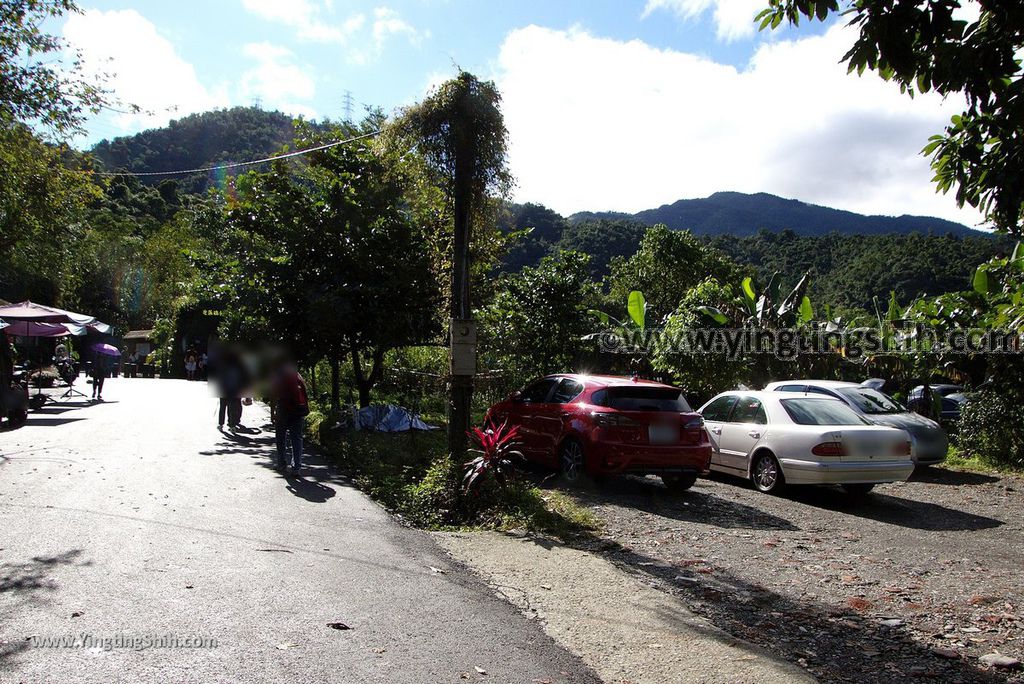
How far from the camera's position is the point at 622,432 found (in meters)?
9.29

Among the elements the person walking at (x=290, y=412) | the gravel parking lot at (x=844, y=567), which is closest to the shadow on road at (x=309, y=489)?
the person walking at (x=290, y=412)

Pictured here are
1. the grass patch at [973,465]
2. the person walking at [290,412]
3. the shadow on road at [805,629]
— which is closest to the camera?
the shadow on road at [805,629]

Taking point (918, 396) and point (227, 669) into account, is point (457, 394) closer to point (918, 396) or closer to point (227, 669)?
point (227, 669)

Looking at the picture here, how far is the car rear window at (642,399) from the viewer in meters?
9.55

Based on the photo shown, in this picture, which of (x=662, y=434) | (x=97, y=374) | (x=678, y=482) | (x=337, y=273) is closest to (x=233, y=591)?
(x=662, y=434)

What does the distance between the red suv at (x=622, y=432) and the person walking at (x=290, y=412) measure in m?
3.44

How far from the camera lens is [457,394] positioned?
8.76m

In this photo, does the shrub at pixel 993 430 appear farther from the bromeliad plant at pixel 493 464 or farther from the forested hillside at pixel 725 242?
the forested hillside at pixel 725 242

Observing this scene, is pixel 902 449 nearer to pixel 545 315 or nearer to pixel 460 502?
pixel 460 502

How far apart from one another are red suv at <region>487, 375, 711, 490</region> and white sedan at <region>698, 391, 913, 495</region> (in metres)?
1.03

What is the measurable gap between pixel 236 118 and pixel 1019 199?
92.4 metres

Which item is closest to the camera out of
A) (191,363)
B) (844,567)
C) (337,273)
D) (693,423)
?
(844,567)

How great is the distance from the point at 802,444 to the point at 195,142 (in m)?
89.7

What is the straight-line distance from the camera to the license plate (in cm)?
934
